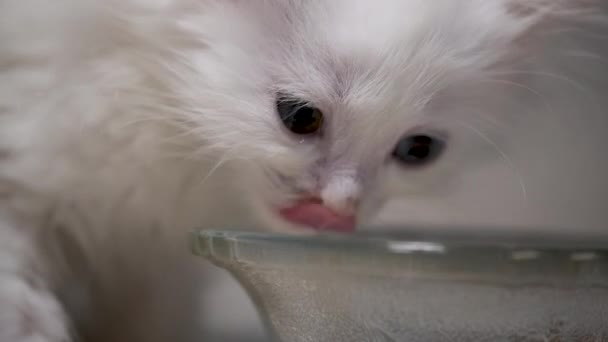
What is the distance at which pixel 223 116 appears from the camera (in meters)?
0.90

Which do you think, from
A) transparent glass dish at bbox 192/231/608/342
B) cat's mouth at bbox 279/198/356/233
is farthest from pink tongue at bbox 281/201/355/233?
transparent glass dish at bbox 192/231/608/342

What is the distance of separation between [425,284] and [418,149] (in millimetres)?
463

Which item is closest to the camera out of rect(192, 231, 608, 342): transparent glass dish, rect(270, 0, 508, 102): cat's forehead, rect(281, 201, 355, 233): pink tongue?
rect(192, 231, 608, 342): transparent glass dish

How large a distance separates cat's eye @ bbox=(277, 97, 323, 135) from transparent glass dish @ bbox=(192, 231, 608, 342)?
0.26 meters

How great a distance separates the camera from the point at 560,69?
1069mm

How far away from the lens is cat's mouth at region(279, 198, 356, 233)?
907mm

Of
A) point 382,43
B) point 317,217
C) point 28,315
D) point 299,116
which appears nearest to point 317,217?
point 317,217

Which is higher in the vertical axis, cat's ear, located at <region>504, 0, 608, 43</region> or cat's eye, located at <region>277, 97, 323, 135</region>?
cat's ear, located at <region>504, 0, 608, 43</region>

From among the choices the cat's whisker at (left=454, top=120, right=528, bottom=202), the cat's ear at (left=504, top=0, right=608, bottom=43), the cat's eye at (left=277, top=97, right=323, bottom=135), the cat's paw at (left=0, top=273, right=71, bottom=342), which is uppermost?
the cat's ear at (left=504, top=0, right=608, bottom=43)

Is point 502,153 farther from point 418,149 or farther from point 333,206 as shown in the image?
point 333,206

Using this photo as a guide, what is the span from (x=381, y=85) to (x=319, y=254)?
303mm

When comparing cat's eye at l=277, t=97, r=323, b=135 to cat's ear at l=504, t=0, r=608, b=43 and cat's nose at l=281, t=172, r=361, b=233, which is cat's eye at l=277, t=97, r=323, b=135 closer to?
cat's nose at l=281, t=172, r=361, b=233

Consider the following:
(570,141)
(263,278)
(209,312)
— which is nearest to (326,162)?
(263,278)

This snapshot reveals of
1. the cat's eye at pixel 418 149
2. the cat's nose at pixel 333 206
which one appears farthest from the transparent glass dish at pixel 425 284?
the cat's eye at pixel 418 149
